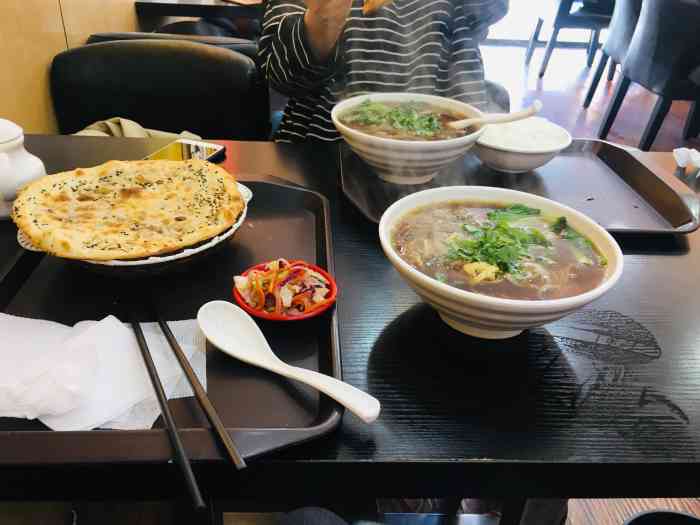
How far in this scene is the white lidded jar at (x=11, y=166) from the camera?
1.16 metres

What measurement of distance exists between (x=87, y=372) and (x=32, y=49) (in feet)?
7.24

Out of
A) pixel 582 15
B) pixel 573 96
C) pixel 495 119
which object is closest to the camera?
pixel 495 119

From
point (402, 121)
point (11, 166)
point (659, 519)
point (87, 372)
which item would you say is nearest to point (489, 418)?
point (87, 372)

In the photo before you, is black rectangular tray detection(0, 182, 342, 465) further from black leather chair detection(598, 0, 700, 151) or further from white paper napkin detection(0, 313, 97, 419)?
black leather chair detection(598, 0, 700, 151)

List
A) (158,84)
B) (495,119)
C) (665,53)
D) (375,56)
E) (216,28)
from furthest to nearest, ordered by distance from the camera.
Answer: (665,53), (216,28), (158,84), (375,56), (495,119)

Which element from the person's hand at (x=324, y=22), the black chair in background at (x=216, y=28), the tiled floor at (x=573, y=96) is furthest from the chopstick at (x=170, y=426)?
the tiled floor at (x=573, y=96)

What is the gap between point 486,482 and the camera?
2.38 ft

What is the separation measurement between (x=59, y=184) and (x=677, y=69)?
14.9 ft

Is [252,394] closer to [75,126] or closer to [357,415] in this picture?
[357,415]

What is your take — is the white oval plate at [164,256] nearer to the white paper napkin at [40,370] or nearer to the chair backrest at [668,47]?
the white paper napkin at [40,370]

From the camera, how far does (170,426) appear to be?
693mm

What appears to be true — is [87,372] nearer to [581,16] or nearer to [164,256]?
[164,256]

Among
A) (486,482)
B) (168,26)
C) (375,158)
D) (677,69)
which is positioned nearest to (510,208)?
(375,158)

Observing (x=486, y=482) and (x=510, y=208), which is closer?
(x=486, y=482)
